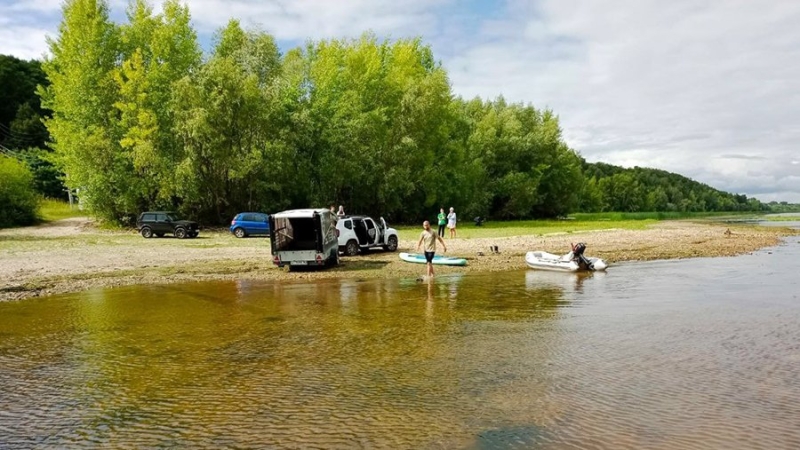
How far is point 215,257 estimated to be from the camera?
26281mm

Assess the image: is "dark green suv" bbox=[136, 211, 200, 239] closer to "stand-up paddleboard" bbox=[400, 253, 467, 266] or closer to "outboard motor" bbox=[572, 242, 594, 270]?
"stand-up paddleboard" bbox=[400, 253, 467, 266]

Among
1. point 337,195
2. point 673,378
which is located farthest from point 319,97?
point 673,378

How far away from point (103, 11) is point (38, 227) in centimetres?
1777

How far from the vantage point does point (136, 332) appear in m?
12.5

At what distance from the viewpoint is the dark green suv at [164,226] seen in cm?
3738

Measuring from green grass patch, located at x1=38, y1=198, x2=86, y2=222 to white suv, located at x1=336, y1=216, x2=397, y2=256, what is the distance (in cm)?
3941

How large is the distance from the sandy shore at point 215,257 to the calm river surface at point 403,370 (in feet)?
11.3

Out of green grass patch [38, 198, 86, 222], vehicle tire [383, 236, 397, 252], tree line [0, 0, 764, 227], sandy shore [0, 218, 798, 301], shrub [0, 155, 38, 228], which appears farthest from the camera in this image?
green grass patch [38, 198, 86, 222]

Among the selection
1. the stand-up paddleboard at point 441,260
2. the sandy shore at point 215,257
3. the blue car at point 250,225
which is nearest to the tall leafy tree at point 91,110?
the sandy shore at point 215,257

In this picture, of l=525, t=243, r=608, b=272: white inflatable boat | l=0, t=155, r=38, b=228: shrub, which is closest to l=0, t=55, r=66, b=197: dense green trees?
l=0, t=155, r=38, b=228: shrub

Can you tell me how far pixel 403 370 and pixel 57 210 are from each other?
62.9 metres

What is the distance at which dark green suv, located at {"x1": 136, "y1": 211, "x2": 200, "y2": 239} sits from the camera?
123ft

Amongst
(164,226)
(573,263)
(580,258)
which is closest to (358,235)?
(573,263)

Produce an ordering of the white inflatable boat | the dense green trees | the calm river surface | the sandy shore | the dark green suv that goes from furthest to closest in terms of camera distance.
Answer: the dense green trees < the dark green suv < the white inflatable boat < the sandy shore < the calm river surface
